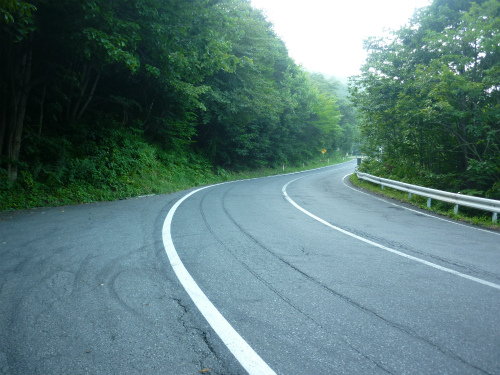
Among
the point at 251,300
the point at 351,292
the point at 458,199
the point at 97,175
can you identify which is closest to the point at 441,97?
the point at 458,199

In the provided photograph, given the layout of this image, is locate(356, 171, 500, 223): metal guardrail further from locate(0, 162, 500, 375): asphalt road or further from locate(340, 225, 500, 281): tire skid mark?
locate(340, 225, 500, 281): tire skid mark

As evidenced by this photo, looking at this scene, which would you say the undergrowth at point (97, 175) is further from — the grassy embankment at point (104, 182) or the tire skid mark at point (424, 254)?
the tire skid mark at point (424, 254)

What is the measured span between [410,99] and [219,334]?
1436 centimetres

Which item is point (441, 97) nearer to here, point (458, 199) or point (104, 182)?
point (458, 199)

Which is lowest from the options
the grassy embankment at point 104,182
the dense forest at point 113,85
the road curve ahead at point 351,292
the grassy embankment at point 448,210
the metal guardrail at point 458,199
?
the grassy embankment at point 104,182

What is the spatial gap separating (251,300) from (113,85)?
55.4ft

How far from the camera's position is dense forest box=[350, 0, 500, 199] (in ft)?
39.3

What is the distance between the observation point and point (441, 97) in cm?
1237

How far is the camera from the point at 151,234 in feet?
21.7

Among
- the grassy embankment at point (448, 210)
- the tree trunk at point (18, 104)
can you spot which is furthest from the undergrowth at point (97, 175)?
the grassy embankment at point (448, 210)

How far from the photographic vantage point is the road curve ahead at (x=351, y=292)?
8.91 ft

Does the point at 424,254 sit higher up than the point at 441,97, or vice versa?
the point at 441,97

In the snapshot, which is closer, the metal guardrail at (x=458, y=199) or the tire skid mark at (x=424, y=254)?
the tire skid mark at (x=424, y=254)

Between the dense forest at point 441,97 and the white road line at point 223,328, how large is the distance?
1133 centimetres
